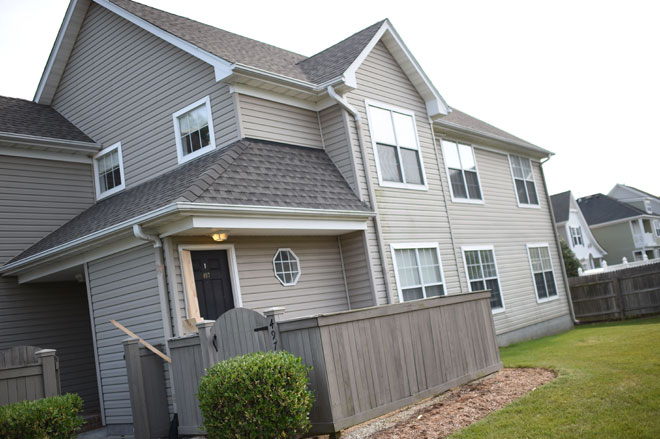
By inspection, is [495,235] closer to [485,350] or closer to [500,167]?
[500,167]

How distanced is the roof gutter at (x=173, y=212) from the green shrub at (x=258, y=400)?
8.39 feet

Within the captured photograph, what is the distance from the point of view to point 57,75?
47.2ft

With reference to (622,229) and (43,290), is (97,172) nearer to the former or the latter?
(43,290)

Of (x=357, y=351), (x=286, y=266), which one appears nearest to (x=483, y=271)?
(x=286, y=266)

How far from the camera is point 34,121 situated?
1309 centimetres

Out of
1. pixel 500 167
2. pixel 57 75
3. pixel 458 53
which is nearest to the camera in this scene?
pixel 57 75

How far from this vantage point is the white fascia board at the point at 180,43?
1036cm

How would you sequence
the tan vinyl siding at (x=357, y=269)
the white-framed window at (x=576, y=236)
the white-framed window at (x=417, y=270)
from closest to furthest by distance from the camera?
the tan vinyl siding at (x=357, y=269) → the white-framed window at (x=417, y=270) → the white-framed window at (x=576, y=236)

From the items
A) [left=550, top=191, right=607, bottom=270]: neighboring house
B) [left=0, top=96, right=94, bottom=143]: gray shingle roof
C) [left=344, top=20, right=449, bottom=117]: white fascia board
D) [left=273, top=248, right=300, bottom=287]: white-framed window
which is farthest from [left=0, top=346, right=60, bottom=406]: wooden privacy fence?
[left=550, top=191, right=607, bottom=270]: neighboring house

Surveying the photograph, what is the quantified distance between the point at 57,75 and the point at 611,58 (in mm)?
15805

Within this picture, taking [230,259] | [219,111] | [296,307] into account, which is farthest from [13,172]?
[296,307]

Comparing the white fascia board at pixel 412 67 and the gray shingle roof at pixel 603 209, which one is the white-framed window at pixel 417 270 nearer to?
the white fascia board at pixel 412 67

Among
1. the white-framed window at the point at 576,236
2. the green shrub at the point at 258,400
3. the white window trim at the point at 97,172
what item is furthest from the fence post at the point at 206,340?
the white-framed window at the point at 576,236

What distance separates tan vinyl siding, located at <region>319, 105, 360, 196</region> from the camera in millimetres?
11586
